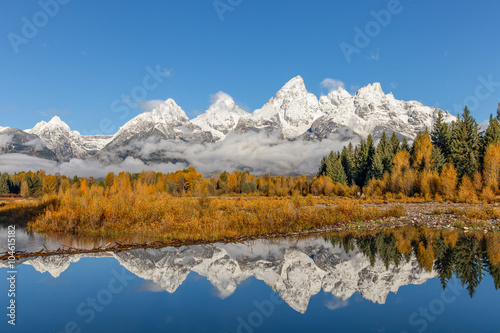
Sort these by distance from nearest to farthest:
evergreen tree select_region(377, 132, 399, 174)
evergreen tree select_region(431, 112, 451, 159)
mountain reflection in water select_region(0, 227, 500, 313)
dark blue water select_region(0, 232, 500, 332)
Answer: dark blue water select_region(0, 232, 500, 332), mountain reflection in water select_region(0, 227, 500, 313), evergreen tree select_region(431, 112, 451, 159), evergreen tree select_region(377, 132, 399, 174)

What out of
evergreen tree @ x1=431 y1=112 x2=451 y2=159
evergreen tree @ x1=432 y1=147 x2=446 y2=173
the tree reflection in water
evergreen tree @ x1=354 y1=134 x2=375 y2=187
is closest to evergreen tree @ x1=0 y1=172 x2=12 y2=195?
evergreen tree @ x1=354 y1=134 x2=375 y2=187

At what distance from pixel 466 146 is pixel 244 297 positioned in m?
52.1

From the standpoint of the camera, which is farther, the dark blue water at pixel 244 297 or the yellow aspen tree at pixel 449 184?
the yellow aspen tree at pixel 449 184

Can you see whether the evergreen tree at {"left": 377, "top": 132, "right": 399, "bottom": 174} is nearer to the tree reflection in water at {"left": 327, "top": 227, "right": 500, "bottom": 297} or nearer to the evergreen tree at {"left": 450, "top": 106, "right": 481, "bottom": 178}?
the evergreen tree at {"left": 450, "top": 106, "right": 481, "bottom": 178}

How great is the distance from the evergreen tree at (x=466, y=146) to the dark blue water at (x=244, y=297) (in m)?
42.2

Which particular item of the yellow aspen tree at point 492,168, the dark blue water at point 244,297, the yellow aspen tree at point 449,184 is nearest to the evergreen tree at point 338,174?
the yellow aspen tree at point 449,184

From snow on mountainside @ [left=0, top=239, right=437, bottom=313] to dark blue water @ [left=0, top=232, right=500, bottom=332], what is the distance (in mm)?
43

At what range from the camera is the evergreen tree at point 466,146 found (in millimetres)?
48938

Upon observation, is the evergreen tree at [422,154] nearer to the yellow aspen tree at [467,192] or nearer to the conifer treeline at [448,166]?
the conifer treeline at [448,166]

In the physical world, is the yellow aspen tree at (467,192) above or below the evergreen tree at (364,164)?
below

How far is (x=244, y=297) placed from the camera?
11062mm

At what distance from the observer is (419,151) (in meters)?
59.3

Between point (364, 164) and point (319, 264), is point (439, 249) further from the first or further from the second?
point (364, 164)

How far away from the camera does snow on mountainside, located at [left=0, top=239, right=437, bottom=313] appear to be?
11672 mm
